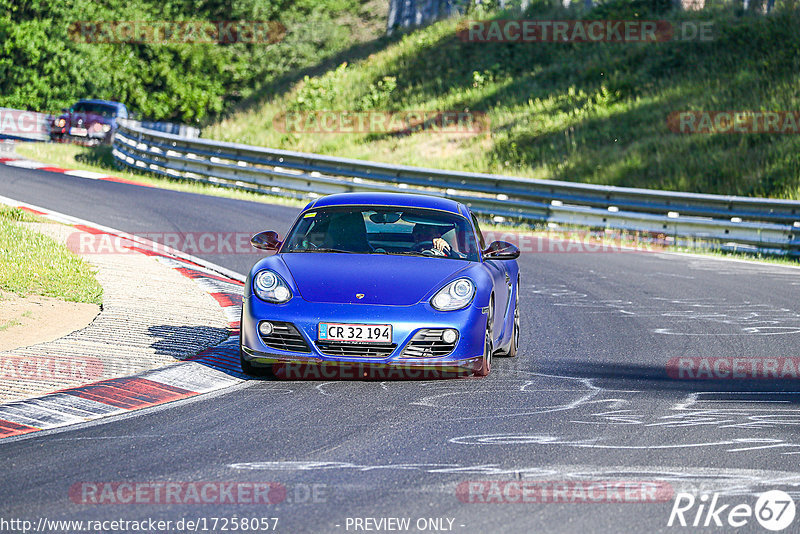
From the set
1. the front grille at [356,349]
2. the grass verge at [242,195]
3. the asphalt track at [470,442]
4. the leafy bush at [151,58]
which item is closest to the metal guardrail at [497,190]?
the grass verge at [242,195]

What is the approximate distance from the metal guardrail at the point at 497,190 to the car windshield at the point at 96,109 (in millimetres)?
7958

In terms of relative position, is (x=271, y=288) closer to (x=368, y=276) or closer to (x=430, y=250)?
(x=368, y=276)

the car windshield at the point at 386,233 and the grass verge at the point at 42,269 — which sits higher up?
the car windshield at the point at 386,233

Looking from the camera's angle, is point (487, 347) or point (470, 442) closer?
point (470, 442)

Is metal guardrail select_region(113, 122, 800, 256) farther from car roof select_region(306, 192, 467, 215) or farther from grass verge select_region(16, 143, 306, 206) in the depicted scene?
car roof select_region(306, 192, 467, 215)

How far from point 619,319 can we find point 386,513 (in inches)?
282

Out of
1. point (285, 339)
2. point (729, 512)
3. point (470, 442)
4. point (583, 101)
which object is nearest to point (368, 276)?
point (285, 339)

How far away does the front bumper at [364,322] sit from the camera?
767 centimetres

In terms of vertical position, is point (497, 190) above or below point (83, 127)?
below

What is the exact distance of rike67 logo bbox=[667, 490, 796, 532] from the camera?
4773 mm

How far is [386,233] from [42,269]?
435 cm

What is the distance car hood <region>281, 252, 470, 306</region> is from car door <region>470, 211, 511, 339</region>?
328mm

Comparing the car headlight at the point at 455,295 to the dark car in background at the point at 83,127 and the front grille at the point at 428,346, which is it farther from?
the dark car in background at the point at 83,127

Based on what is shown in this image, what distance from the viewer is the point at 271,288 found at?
799 cm
